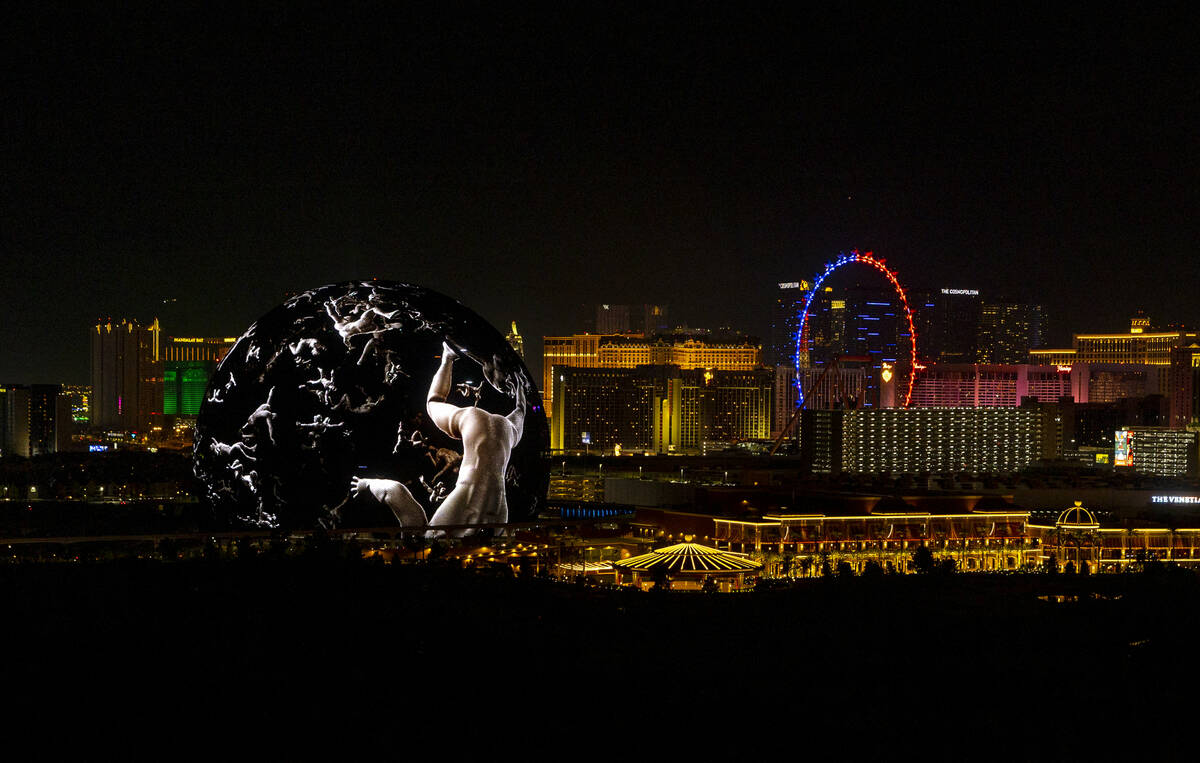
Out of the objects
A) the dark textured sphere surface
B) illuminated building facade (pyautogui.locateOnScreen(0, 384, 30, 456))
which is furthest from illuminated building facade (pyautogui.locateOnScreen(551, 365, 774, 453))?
the dark textured sphere surface

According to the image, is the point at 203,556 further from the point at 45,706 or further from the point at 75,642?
the point at 45,706

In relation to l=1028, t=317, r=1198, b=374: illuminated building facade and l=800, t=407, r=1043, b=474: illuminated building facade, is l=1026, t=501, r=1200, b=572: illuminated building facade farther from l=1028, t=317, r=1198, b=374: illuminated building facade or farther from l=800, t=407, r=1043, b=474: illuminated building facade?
l=1028, t=317, r=1198, b=374: illuminated building facade

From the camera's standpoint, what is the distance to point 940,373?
137875 mm

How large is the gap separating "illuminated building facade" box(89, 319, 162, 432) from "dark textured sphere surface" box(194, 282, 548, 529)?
156298mm

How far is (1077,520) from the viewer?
48312 mm

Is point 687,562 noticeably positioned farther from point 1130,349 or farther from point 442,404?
point 1130,349

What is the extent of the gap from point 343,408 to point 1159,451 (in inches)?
3631

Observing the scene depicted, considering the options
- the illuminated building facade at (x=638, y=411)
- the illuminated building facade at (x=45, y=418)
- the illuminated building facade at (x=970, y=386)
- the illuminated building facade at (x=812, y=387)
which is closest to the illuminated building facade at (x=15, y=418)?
the illuminated building facade at (x=45, y=418)

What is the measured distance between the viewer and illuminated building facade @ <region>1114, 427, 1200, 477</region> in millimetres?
104250

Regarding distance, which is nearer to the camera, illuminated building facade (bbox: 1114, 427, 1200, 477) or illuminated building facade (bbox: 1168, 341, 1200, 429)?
illuminated building facade (bbox: 1114, 427, 1200, 477)

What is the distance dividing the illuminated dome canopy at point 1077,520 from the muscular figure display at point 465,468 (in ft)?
83.0

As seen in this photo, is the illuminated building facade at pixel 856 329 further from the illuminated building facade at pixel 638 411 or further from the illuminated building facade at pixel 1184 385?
the illuminated building facade at pixel 1184 385

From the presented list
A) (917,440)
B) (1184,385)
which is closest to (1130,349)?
(1184,385)

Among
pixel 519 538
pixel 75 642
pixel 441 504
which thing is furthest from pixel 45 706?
pixel 519 538
